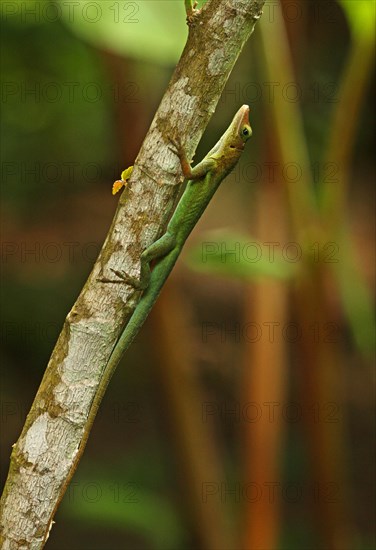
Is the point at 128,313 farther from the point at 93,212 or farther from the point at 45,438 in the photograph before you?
the point at 93,212

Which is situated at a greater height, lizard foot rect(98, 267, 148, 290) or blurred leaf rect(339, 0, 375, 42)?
blurred leaf rect(339, 0, 375, 42)

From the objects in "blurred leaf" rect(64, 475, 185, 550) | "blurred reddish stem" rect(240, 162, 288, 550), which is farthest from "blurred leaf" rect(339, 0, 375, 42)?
"blurred leaf" rect(64, 475, 185, 550)

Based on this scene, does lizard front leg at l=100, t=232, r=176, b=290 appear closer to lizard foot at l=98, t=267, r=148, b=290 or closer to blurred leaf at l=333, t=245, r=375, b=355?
lizard foot at l=98, t=267, r=148, b=290

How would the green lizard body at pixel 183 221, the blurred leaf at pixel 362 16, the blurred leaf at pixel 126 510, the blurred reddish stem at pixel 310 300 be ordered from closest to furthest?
the green lizard body at pixel 183 221, the blurred leaf at pixel 362 16, the blurred reddish stem at pixel 310 300, the blurred leaf at pixel 126 510

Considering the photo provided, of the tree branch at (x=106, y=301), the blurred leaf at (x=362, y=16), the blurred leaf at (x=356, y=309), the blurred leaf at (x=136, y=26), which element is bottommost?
the tree branch at (x=106, y=301)

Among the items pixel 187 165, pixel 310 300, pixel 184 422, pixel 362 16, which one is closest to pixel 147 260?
pixel 187 165

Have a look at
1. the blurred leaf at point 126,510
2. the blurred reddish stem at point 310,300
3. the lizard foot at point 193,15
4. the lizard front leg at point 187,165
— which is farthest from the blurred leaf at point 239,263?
the blurred leaf at point 126,510

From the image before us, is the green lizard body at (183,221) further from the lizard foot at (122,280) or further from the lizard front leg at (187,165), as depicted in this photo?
the lizard foot at (122,280)
